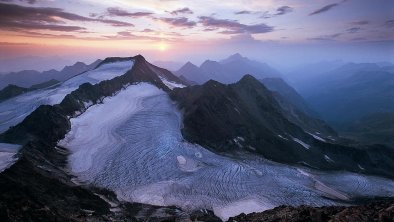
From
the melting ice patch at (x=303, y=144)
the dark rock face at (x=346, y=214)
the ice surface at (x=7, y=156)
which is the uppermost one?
the dark rock face at (x=346, y=214)

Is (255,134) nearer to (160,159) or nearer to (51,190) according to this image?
(160,159)

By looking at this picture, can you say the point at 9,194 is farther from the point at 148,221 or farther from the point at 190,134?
the point at 190,134

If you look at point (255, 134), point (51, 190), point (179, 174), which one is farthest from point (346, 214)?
point (255, 134)

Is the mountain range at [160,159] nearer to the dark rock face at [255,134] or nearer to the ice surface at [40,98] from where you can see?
the dark rock face at [255,134]

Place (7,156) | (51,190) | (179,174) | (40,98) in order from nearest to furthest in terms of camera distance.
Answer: (51,190)
(7,156)
(179,174)
(40,98)

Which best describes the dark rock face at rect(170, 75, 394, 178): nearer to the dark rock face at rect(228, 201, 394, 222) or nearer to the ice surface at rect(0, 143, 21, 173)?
the ice surface at rect(0, 143, 21, 173)

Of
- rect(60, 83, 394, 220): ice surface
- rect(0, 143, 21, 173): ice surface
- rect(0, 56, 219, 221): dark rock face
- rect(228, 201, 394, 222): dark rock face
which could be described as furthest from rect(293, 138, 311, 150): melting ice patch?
rect(0, 143, 21, 173): ice surface

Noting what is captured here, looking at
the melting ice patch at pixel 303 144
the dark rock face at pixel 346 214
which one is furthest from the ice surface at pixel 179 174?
the melting ice patch at pixel 303 144
